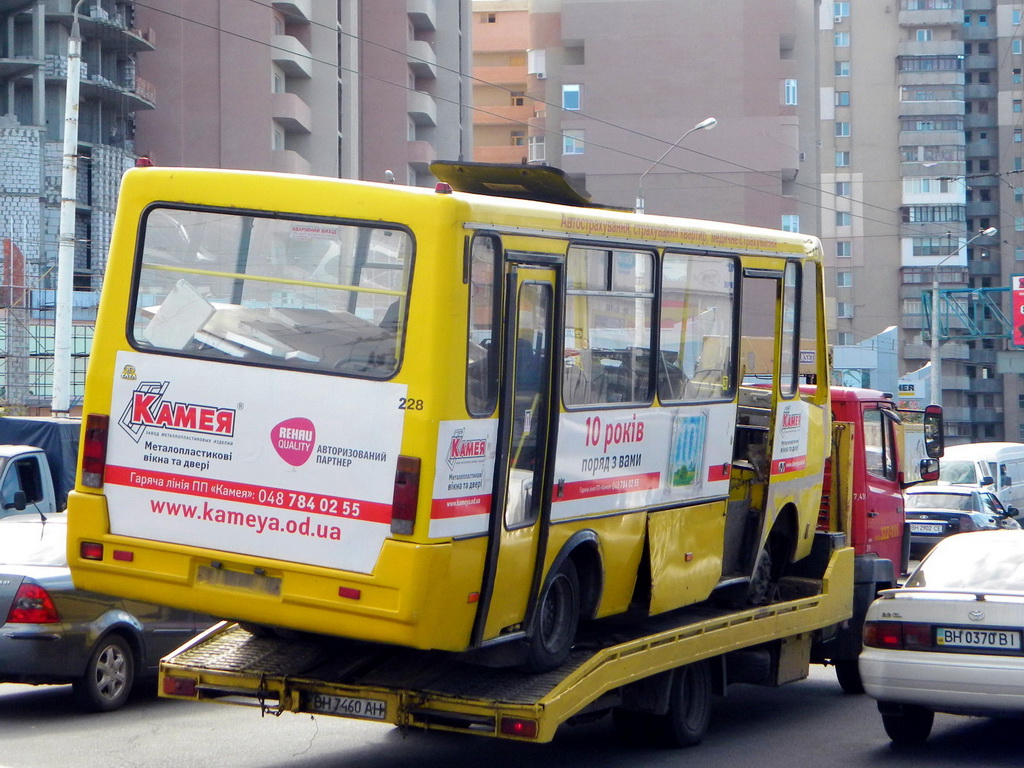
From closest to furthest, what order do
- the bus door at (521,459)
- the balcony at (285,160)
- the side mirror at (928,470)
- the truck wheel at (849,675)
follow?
1. the bus door at (521,459)
2. the truck wheel at (849,675)
3. the side mirror at (928,470)
4. the balcony at (285,160)

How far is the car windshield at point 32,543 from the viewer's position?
32.9 ft

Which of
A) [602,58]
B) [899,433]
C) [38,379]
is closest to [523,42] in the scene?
[602,58]

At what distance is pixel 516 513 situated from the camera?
7.37m

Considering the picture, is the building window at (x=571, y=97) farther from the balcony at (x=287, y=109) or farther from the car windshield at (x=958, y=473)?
the car windshield at (x=958, y=473)

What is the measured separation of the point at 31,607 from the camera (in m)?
9.53

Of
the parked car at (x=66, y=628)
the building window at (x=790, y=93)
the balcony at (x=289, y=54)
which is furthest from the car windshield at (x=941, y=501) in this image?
the building window at (x=790, y=93)

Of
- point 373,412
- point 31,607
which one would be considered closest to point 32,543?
point 31,607

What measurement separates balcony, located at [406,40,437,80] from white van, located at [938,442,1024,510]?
29.8m

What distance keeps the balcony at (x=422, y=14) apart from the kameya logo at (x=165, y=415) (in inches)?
2095

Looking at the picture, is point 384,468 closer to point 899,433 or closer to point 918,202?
point 899,433

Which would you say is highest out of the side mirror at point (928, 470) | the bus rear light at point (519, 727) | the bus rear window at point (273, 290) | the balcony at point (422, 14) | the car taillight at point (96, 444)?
the balcony at point (422, 14)

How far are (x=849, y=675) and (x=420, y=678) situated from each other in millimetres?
5506

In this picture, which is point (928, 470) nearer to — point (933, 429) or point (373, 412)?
point (933, 429)

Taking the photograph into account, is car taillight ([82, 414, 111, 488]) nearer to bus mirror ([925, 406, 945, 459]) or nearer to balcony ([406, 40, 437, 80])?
bus mirror ([925, 406, 945, 459])
